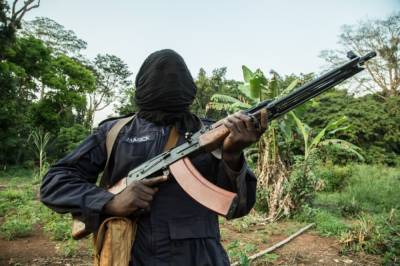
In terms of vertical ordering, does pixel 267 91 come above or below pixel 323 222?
above

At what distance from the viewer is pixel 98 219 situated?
1768 mm

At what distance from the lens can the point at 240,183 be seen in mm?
1759

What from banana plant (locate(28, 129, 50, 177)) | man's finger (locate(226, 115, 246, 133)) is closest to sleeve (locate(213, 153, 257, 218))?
man's finger (locate(226, 115, 246, 133))

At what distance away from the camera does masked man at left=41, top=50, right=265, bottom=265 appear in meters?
1.72

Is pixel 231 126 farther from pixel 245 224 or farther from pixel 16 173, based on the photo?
pixel 16 173

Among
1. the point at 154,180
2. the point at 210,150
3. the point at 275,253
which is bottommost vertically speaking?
the point at 275,253

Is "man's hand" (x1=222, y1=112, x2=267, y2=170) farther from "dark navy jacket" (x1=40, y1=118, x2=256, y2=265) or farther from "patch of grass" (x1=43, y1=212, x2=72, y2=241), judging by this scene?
"patch of grass" (x1=43, y1=212, x2=72, y2=241)

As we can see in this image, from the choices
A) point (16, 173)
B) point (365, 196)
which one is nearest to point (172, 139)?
point (365, 196)

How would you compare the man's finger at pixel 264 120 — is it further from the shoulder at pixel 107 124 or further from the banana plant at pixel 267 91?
the banana plant at pixel 267 91

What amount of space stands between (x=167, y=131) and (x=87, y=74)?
87.3 feet

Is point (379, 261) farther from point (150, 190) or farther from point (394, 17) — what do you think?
point (394, 17)

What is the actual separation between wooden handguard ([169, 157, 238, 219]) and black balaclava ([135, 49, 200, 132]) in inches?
10.7

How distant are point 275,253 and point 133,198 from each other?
179 inches

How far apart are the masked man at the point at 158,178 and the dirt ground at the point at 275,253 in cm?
338
